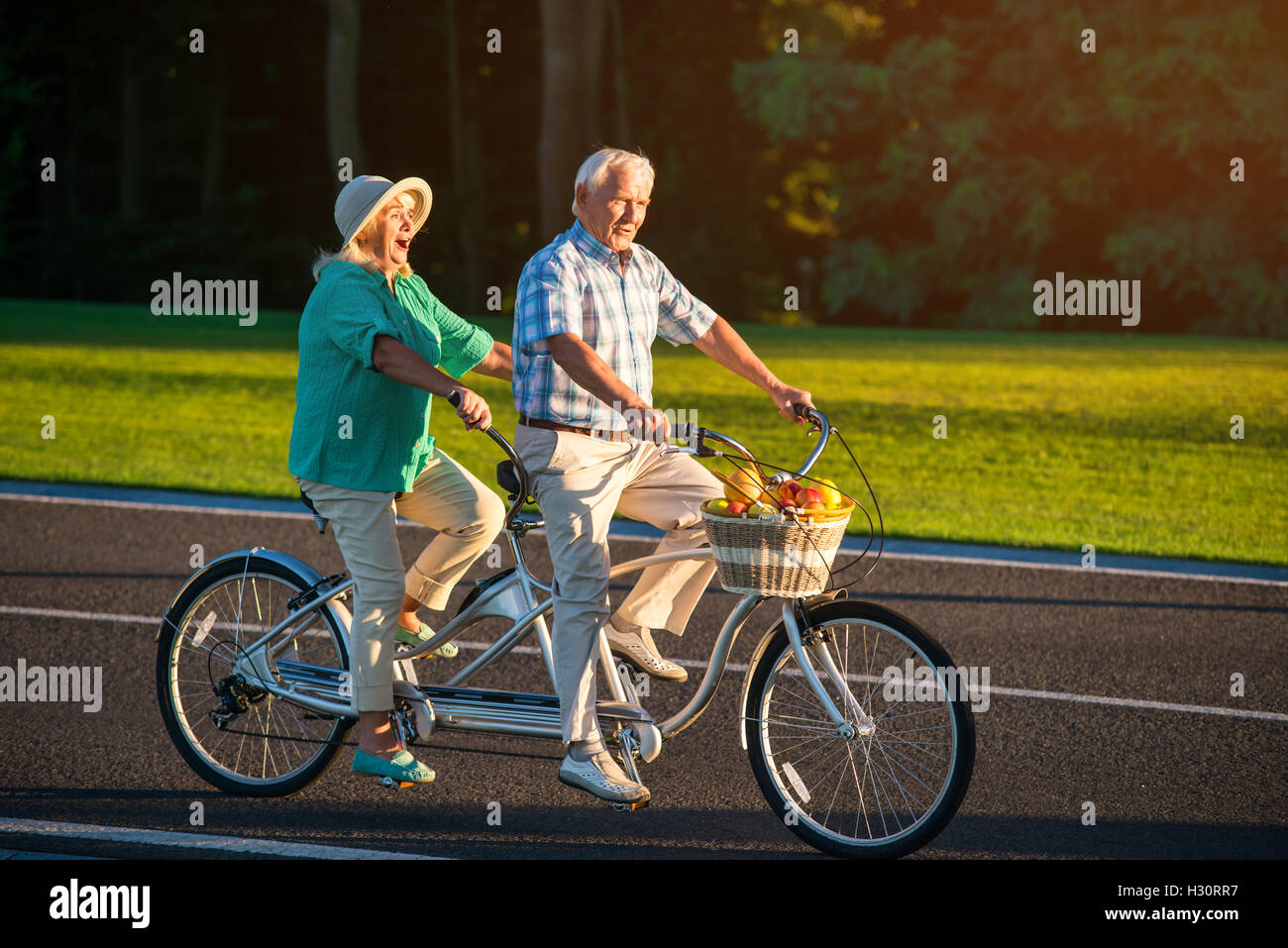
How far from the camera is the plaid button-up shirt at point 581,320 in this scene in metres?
4.84

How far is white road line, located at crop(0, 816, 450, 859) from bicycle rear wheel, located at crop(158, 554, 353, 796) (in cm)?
47

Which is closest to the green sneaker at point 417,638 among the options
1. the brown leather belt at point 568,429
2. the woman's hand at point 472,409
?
the brown leather belt at point 568,429

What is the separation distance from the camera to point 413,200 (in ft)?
17.1

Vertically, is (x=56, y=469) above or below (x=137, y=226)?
below

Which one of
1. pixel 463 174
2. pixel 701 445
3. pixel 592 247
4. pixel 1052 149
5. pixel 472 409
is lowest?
pixel 701 445

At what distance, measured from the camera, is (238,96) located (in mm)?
51250

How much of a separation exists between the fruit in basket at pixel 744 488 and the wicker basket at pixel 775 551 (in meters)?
0.11

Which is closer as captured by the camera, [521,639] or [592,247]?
[592,247]

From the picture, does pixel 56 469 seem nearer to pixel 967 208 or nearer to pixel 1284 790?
pixel 1284 790

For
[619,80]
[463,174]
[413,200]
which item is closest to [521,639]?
[413,200]

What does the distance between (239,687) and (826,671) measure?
2.19m

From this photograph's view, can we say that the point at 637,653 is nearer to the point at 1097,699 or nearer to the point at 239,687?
the point at 239,687
